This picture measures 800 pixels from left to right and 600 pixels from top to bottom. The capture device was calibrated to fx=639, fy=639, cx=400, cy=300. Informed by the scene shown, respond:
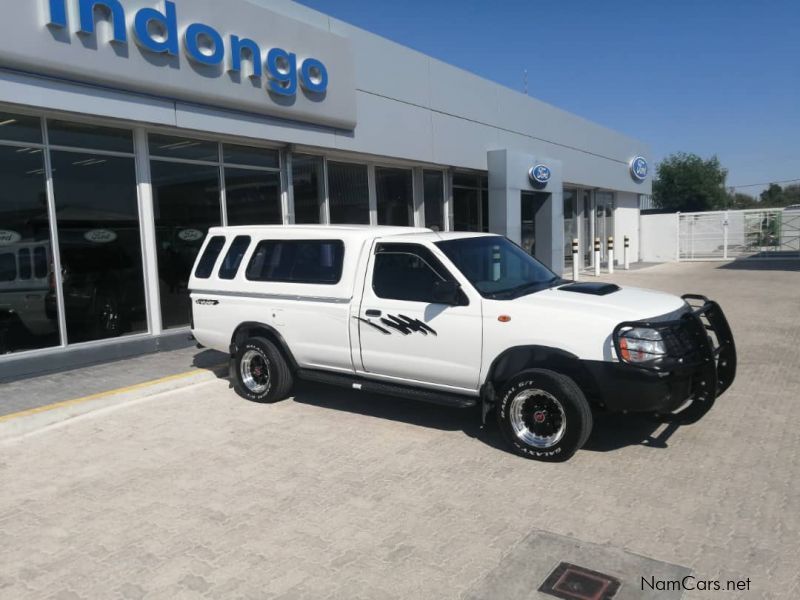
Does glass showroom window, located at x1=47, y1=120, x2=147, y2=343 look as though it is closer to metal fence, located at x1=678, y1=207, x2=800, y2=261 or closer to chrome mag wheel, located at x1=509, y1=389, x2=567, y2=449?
chrome mag wheel, located at x1=509, y1=389, x2=567, y2=449

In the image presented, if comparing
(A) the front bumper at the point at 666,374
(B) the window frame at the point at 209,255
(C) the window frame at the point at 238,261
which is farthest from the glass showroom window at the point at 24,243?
(A) the front bumper at the point at 666,374

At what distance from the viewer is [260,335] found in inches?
282

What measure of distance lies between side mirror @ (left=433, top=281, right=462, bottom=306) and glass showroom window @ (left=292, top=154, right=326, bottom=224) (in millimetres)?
7203

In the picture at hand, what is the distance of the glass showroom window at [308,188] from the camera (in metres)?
12.4

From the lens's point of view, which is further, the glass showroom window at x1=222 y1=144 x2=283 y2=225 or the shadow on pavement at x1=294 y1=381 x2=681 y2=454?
the glass showroom window at x1=222 y1=144 x2=283 y2=225

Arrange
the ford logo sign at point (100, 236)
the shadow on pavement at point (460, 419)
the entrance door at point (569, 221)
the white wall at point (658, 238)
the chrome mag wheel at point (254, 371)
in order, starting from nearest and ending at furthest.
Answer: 1. the shadow on pavement at point (460, 419)
2. the chrome mag wheel at point (254, 371)
3. the ford logo sign at point (100, 236)
4. the entrance door at point (569, 221)
5. the white wall at point (658, 238)

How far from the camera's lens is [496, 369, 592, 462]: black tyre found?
4.96 metres

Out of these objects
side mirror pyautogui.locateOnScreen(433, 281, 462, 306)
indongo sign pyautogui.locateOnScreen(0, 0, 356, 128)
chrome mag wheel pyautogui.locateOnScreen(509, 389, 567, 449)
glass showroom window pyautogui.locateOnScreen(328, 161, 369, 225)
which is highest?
indongo sign pyautogui.locateOnScreen(0, 0, 356, 128)

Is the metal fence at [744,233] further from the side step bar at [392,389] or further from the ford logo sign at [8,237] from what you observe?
the ford logo sign at [8,237]

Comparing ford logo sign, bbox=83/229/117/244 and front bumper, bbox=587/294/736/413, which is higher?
ford logo sign, bbox=83/229/117/244

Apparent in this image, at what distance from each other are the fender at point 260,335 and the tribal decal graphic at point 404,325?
125cm

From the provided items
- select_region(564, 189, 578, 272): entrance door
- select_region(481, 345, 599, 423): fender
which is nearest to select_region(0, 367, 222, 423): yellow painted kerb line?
select_region(481, 345, 599, 423): fender

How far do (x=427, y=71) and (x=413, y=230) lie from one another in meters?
9.10

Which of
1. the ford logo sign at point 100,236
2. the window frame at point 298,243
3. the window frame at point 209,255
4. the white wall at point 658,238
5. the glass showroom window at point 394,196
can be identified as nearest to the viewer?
the window frame at point 298,243
